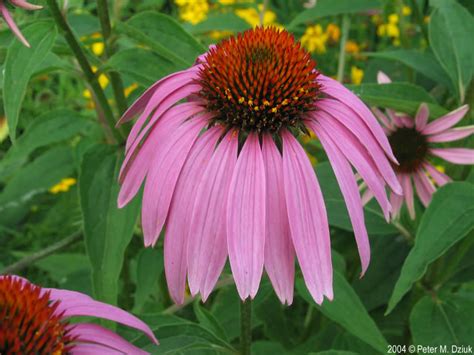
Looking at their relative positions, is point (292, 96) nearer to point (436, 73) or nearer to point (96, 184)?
point (96, 184)

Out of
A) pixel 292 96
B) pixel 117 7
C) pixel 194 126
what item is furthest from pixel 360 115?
pixel 117 7

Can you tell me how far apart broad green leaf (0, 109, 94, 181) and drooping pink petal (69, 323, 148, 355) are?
69 cm

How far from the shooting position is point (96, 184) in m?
1.11

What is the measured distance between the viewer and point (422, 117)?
4.08ft

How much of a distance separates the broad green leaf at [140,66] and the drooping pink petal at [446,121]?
1.63ft

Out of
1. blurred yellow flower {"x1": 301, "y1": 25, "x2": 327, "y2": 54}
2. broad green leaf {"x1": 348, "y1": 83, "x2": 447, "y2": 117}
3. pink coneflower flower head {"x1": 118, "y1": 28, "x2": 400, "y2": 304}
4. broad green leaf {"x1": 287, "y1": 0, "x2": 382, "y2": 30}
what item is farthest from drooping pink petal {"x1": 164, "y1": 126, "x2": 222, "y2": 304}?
blurred yellow flower {"x1": 301, "y1": 25, "x2": 327, "y2": 54}

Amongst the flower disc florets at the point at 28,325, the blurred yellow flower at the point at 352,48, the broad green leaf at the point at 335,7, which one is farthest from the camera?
the blurred yellow flower at the point at 352,48

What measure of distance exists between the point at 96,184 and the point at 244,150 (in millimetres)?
389

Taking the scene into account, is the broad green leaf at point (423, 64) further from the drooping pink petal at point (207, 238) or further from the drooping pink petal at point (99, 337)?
the drooping pink petal at point (99, 337)

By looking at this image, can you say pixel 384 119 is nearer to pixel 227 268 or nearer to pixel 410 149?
pixel 410 149

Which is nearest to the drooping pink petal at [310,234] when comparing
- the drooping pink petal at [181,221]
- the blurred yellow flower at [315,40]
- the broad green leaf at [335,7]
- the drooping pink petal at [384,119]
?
the drooping pink petal at [181,221]

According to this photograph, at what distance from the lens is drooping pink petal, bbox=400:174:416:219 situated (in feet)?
4.26

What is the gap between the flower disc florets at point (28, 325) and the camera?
2.16 ft

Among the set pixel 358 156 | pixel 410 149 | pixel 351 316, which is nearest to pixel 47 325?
pixel 358 156
